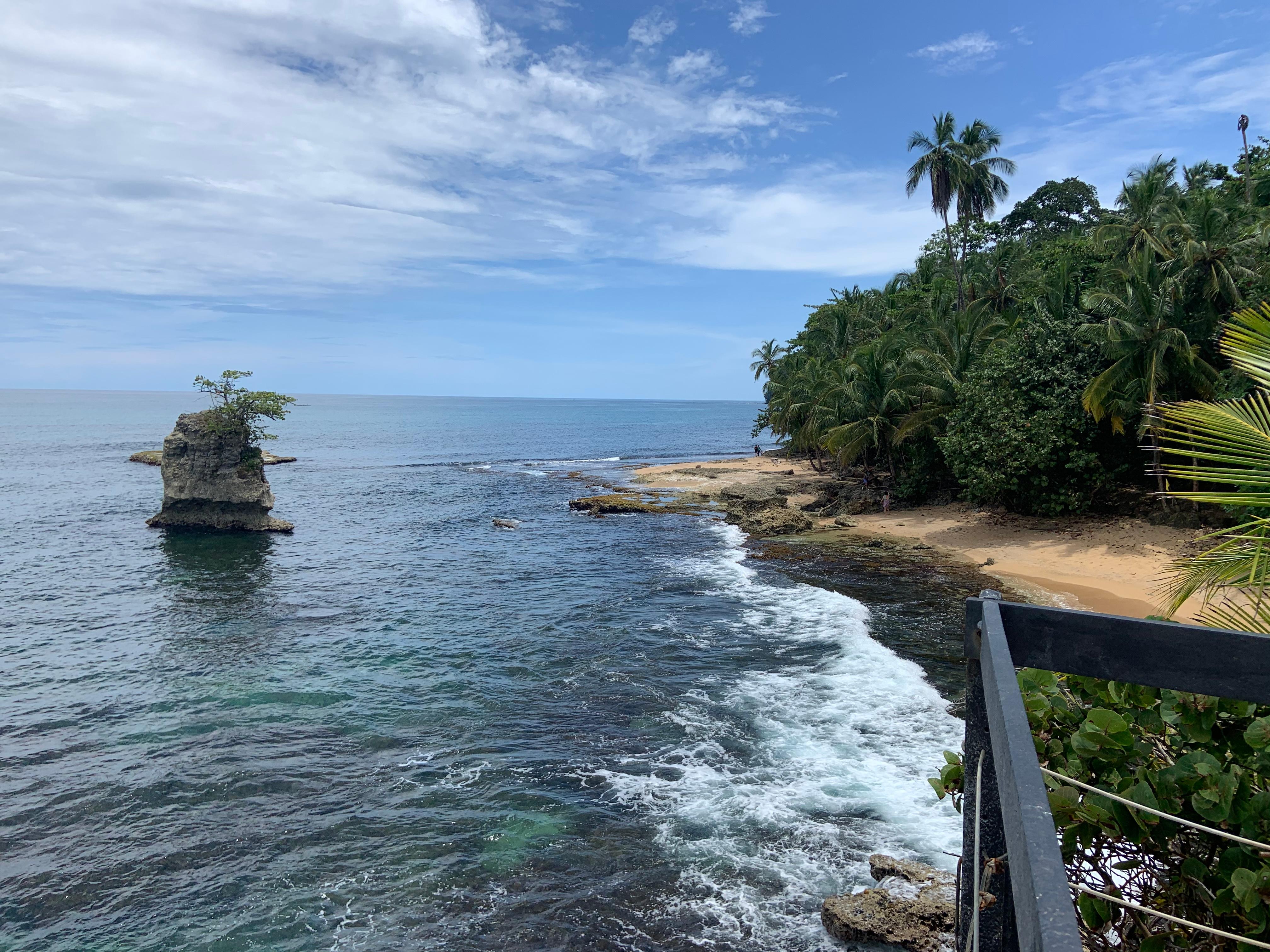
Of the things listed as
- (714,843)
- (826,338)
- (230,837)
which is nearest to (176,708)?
(230,837)

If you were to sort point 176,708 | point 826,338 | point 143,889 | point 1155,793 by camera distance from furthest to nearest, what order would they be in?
point 826,338 < point 176,708 < point 143,889 < point 1155,793

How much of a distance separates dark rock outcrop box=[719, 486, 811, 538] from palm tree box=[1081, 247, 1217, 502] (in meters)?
12.9

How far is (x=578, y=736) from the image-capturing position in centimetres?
1417

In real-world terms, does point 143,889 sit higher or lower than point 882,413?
lower

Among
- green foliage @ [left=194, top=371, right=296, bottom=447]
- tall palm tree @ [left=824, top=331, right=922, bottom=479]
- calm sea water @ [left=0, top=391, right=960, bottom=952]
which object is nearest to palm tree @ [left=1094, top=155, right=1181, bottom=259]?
tall palm tree @ [left=824, top=331, right=922, bottom=479]

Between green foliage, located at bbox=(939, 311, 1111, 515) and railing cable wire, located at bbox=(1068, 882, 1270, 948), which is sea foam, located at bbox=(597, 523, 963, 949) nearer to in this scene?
railing cable wire, located at bbox=(1068, 882, 1270, 948)

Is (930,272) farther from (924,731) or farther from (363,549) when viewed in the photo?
(924,731)

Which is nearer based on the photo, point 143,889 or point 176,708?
point 143,889

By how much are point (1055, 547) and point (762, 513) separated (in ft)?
43.0

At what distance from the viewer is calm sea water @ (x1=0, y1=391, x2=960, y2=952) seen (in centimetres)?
957

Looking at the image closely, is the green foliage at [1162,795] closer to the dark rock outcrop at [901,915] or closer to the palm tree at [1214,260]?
the dark rock outcrop at [901,915]

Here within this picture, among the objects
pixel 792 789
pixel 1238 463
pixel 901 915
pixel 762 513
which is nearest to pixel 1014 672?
pixel 1238 463

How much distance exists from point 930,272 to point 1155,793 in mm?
61104

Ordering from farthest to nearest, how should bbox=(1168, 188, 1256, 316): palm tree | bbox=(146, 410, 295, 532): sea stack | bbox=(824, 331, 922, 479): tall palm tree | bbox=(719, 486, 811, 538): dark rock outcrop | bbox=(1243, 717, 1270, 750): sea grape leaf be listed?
bbox=(146, 410, 295, 532): sea stack → bbox=(824, 331, 922, 479): tall palm tree → bbox=(719, 486, 811, 538): dark rock outcrop → bbox=(1168, 188, 1256, 316): palm tree → bbox=(1243, 717, 1270, 750): sea grape leaf
